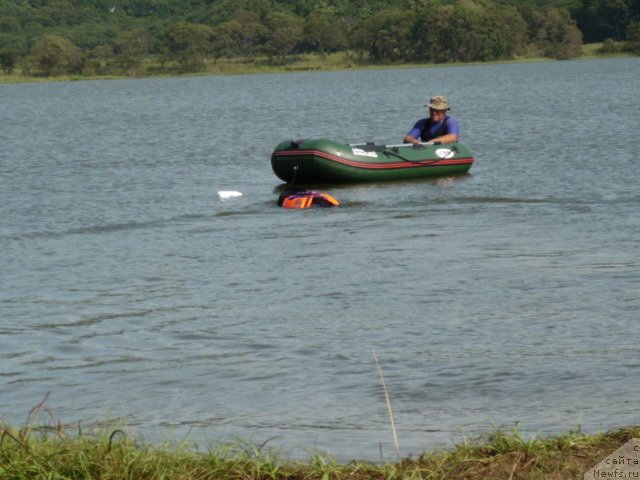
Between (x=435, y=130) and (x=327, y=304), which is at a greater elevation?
(x=435, y=130)

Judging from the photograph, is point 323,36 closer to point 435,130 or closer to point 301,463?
point 435,130

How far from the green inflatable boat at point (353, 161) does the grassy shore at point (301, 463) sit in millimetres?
12930

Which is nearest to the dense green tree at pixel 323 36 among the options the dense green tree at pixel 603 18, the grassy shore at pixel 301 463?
the dense green tree at pixel 603 18

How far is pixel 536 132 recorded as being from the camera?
3106 centimetres

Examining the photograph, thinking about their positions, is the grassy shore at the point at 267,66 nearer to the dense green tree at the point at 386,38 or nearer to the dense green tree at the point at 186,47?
the dense green tree at the point at 186,47

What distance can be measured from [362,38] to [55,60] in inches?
1262

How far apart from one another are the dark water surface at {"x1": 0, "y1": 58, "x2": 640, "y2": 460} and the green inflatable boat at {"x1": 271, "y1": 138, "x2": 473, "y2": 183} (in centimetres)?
25

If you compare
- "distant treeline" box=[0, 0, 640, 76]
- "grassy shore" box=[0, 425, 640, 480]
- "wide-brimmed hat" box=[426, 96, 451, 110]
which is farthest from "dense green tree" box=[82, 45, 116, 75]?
"grassy shore" box=[0, 425, 640, 480]

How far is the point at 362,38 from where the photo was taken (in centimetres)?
12762

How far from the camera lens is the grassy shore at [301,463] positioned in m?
5.20

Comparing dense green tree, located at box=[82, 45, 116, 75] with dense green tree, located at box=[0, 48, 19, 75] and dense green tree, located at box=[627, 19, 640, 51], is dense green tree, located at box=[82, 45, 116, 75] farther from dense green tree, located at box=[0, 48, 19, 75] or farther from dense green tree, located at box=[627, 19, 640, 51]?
dense green tree, located at box=[627, 19, 640, 51]

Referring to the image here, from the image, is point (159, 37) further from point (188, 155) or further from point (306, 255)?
point (306, 255)

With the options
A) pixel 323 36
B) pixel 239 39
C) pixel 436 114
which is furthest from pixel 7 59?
pixel 436 114

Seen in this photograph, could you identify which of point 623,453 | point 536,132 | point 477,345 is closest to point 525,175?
point 536,132
